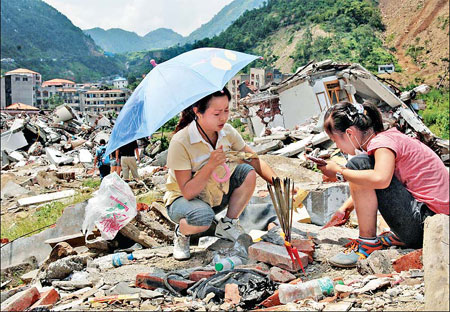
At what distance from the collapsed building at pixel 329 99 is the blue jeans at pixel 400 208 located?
23.3 ft

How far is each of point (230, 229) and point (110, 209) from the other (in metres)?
1.18

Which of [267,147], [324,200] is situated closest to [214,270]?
[324,200]

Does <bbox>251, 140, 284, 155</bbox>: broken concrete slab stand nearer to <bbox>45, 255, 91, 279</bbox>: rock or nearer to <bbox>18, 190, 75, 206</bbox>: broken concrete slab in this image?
<bbox>18, 190, 75, 206</bbox>: broken concrete slab

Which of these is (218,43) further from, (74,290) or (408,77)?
(74,290)

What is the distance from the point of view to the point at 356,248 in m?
2.79

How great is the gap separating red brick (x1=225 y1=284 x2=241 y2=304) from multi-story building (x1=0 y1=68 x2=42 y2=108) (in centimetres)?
7315

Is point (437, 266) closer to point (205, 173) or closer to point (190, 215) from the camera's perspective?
point (205, 173)

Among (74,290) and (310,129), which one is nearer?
(74,290)

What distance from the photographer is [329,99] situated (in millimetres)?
14047

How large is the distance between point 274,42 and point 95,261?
59.1 metres

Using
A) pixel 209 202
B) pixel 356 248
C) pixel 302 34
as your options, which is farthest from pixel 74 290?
pixel 302 34

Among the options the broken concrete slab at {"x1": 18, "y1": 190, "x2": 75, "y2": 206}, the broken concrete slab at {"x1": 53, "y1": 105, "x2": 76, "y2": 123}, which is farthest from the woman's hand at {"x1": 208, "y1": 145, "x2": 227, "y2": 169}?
the broken concrete slab at {"x1": 53, "y1": 105, "x2": 76, "y2": 123}

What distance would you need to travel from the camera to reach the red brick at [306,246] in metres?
2.89

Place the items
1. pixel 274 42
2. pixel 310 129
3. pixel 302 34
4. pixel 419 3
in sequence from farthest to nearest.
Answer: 1. pixel 274 42
2. pixel 302 34
3. pixel 310 129
4. pixel 419 3
